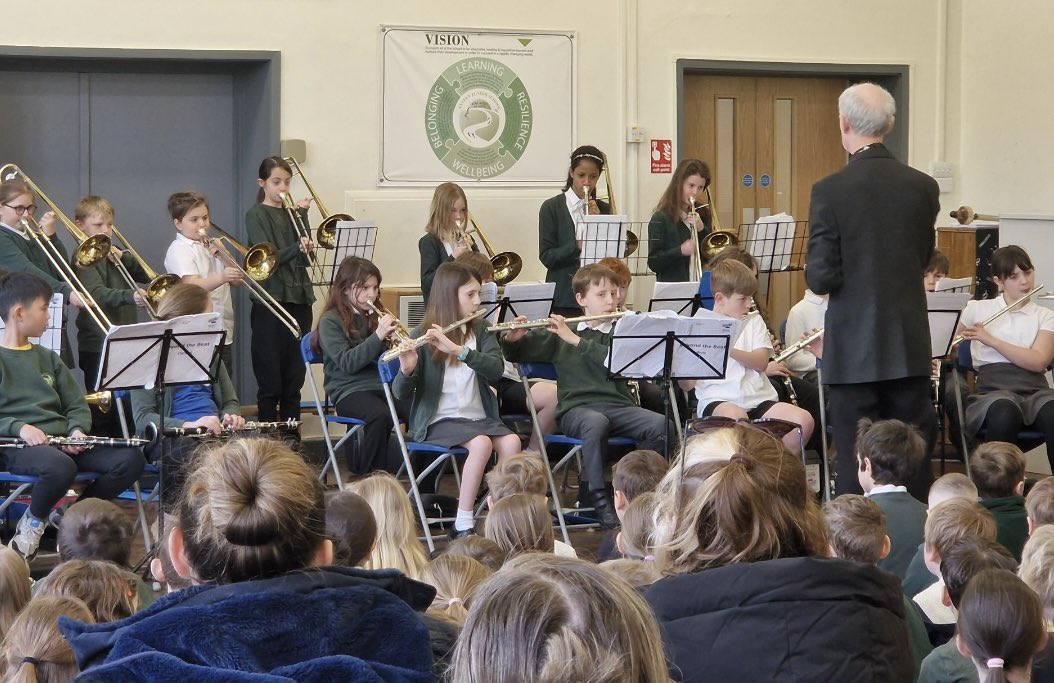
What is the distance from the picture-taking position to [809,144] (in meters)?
8.51

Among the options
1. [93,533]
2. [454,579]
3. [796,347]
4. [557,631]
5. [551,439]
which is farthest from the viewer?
[796,347]

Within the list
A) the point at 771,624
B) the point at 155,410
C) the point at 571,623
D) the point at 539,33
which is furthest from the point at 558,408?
the point at 571,623

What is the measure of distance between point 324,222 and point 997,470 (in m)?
3.94

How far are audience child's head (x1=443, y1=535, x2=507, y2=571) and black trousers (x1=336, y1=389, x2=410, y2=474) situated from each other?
239cm

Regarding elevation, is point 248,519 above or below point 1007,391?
above

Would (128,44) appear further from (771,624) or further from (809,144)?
(771,624)

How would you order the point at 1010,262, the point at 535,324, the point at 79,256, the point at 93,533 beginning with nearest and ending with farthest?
the point at 93,533, the point at 535,324, the point at 79,256, the point at 1010,262

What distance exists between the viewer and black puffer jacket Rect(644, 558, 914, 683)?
174 centimetres

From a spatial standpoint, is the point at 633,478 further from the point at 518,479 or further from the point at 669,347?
the point at 669,347

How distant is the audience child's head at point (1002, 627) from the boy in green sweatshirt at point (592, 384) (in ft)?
9.57

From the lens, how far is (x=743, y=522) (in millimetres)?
1869

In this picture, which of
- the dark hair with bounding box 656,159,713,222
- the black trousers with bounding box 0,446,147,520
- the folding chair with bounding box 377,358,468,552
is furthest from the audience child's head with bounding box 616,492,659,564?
the dark hair with bounding box 656,159,713,222

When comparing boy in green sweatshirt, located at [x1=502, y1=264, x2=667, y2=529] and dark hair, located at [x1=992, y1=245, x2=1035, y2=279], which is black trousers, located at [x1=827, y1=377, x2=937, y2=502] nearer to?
boy in green sweatshirt, located at [x1=502, y1=264, x2=667, y2=529]

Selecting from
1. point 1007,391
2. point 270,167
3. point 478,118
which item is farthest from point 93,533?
point 478,118
